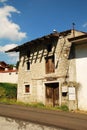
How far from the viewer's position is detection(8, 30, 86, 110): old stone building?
64.7 feet

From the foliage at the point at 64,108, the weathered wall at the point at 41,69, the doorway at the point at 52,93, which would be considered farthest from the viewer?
the doorway at the point at 52,93

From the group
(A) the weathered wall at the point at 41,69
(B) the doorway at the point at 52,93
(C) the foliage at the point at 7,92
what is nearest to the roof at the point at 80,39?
(A) the weathered wall at the point at 41,69

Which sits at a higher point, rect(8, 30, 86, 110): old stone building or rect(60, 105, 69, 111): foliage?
rect(8, 30, 86, 110): old stone building

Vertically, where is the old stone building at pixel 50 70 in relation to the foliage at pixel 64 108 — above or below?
above

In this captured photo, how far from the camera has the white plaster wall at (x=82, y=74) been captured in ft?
60.6

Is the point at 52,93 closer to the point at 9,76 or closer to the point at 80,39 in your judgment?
the point at 80,39

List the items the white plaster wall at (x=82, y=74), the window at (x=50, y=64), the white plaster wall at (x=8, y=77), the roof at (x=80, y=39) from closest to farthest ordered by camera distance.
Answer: the roof at (x=80, y=39), the white plaster wall at (x=82, y=74), the window at (x=50, y=64), the white plaster wall at (x=8, y=77)

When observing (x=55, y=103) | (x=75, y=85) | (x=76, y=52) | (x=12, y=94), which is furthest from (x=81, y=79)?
(x=12, y=94)

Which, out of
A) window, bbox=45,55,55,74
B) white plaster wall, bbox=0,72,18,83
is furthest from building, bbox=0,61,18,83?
window, bbox=45,55,55,74

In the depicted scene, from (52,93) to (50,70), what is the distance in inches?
84.0

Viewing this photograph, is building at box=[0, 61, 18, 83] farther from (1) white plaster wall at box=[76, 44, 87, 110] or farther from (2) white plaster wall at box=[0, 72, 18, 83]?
(1) white plaster wall at box=[76, 44, 87, 110]

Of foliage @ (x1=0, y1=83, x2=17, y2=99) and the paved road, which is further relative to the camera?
foliage @ (x1=0, y1=83, x2=17, y2=99)

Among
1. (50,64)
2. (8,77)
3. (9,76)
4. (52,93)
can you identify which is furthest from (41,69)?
(8,77)

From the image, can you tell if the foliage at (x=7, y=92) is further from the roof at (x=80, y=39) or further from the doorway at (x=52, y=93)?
the roof at (x=80, y=39)
